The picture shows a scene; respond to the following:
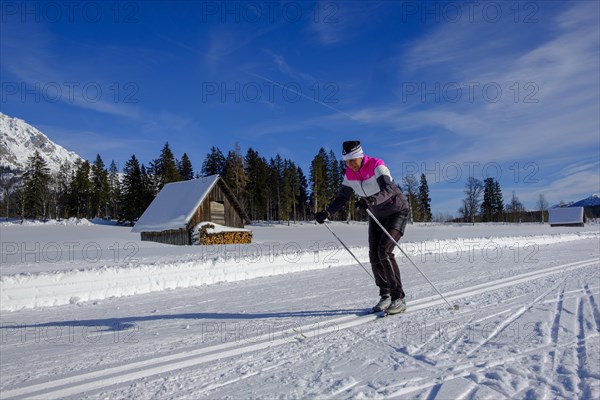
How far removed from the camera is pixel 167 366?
322cm

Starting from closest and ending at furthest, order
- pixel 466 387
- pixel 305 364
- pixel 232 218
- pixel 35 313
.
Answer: pixel 466 387 < pixel 305 364 < pixel 35 313 < pixel 232 218

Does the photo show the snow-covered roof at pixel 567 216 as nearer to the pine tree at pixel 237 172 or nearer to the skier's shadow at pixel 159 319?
the pine tree at pixel 237 172

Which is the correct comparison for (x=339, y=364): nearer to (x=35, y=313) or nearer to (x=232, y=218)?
(x=35, y=313)

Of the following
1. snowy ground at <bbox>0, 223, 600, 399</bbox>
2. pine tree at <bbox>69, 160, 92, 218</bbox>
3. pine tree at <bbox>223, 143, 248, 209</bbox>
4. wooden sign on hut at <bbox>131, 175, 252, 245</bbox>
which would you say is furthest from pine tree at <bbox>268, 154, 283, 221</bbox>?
snowy ground at <bbox>0, 223, 600, 399</bbox>

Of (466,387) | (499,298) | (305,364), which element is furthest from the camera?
(499,298)

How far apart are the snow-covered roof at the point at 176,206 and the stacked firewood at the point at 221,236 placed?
1.29 metres

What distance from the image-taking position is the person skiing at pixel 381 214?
4891 mm

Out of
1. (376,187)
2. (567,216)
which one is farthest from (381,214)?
(567,216)

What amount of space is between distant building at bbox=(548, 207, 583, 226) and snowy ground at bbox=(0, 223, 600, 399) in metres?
77.5

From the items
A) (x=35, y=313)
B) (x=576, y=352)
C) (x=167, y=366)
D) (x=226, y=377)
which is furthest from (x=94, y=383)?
(x=35, y=313)

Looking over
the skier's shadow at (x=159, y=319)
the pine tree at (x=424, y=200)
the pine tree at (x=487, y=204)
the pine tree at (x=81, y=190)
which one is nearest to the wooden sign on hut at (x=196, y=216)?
the skier's shadow at (x=159, y=319)

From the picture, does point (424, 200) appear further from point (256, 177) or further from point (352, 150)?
point (352, 150)

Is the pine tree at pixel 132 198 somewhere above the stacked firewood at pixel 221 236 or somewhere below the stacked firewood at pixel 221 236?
above

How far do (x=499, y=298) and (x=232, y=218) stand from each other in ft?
80.2
